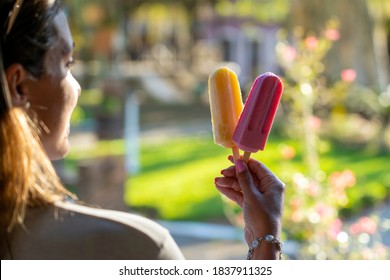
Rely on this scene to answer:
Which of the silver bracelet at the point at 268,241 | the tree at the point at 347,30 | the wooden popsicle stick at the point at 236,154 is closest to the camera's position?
the silver bracelet at the point at 268,241

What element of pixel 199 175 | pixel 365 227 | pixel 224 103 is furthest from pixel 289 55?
pixel 199 175

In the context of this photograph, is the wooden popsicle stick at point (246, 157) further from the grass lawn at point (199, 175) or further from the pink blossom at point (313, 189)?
the grass lawn at point (199, 175)

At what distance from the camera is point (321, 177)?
405 cm

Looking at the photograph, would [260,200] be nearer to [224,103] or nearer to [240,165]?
[240,165]

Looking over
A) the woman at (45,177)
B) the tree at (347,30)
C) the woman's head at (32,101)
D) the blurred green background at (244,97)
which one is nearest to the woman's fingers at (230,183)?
the woman at (45,177)

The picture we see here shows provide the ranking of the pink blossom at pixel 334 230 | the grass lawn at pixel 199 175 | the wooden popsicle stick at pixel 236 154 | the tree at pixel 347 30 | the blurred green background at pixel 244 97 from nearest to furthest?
the wooden popsicle stick at pixel 236 154 → the pink blossom at pixel 334 230 → the blurred green background at pixel 244 97 → the grass lawn at pixel 199 175 → the tree at pixel 347 30

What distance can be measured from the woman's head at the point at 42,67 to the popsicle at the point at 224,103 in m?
0.25

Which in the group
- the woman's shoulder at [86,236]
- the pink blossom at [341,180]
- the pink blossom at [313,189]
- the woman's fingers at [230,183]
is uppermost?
the woman's fingers at [230,183]

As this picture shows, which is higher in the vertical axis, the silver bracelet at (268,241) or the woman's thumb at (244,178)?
the woman's thumb at (244,178)

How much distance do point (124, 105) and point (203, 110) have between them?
731 cm

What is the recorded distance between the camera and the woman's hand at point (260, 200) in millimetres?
1152

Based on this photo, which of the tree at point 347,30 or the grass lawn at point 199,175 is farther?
the tree at point 347,30
